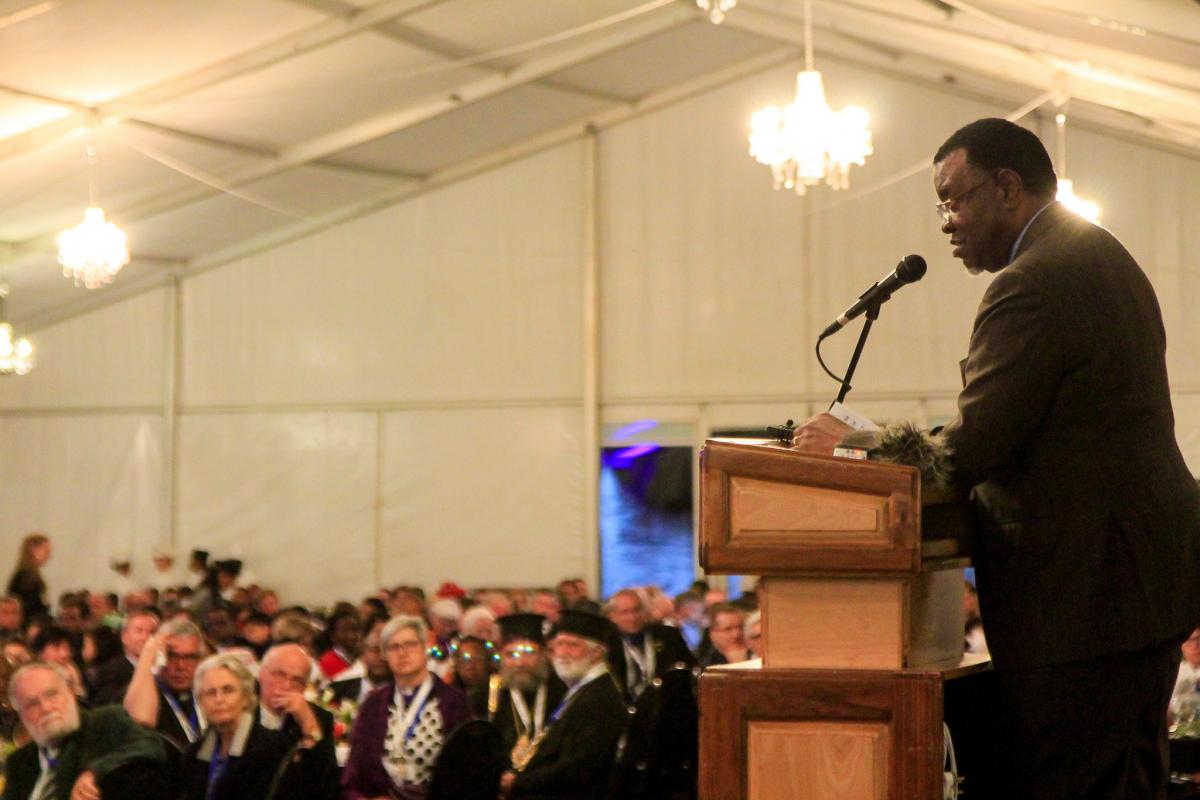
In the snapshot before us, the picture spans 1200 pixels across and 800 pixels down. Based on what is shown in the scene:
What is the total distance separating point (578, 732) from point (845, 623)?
12.6ft

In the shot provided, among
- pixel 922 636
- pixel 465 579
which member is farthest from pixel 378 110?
pixel 922 636

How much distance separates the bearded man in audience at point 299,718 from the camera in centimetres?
547

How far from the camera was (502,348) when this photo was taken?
14.1m

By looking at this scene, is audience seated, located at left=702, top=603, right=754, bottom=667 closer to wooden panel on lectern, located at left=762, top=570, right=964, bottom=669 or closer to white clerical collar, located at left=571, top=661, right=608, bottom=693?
white clerical collar, located at left=571, top=661, right=608, bottom=693

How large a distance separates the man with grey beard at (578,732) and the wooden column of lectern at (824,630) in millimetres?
3654

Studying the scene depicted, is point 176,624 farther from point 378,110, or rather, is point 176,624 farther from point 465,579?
point 465,579

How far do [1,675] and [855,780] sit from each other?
19.1 feet

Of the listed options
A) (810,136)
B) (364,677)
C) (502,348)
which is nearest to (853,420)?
(364,677)

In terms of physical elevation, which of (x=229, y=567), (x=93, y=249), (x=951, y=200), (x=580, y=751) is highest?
(x=93, y=249)

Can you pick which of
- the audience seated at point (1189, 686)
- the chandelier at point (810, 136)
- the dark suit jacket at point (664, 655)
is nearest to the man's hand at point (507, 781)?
the dark suit jacket at point (664, 655)

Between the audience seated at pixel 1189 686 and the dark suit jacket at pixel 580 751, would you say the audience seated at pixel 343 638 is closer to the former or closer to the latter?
the dark suit jacket at pixel 580 751

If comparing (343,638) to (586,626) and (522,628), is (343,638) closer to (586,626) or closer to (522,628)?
(522,628)

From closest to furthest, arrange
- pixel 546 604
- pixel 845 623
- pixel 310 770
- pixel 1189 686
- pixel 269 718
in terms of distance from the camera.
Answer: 1. pixel 845 623
2. pixel 310 770
3. pixel 269 718
4. pixel 1189 686
5. pixel 546 604

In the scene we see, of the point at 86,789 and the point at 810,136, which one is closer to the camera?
the point at 86,789
